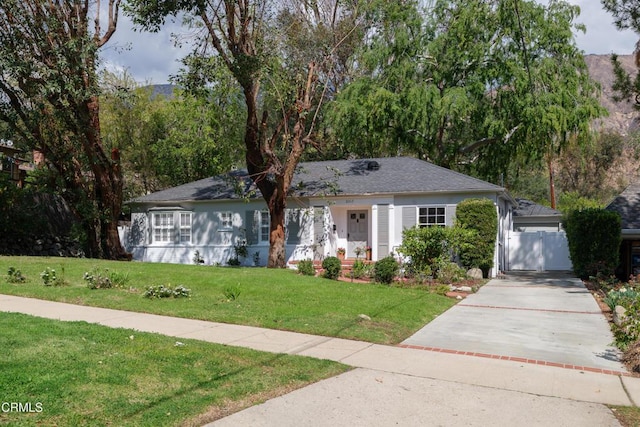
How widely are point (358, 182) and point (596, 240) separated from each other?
8.90 meters

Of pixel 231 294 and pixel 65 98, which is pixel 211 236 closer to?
pixel 65 98

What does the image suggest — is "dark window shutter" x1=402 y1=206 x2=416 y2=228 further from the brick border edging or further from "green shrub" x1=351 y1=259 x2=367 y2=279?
the brick border edging

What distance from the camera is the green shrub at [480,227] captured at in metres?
18.1

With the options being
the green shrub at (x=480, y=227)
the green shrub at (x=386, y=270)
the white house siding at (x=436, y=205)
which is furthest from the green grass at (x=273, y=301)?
the white house siding at (x=436, y=205)

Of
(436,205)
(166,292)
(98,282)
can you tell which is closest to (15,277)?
(98,282)

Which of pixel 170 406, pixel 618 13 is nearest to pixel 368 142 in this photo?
pixel 618 13

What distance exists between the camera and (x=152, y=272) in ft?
47.6

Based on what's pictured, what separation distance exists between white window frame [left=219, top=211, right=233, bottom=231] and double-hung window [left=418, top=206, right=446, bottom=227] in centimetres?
823

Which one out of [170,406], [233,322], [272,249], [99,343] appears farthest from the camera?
[272,249]

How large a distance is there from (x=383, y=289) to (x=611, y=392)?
7816mm

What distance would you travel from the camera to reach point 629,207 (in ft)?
65.1

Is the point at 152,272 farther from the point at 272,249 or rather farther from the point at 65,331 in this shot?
the point at 65,331
